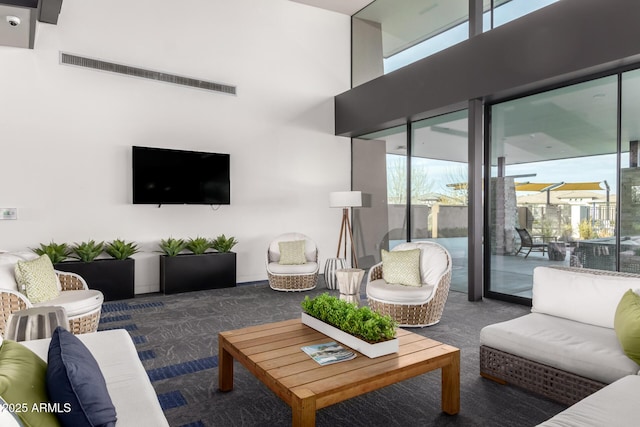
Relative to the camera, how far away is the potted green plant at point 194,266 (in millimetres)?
5598

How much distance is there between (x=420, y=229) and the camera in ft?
20.6

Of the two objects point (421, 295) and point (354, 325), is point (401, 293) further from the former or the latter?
point (354, 325)

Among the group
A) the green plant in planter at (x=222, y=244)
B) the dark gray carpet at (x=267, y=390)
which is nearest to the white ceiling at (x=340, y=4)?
the green plant in planter at (x=222, y=244)

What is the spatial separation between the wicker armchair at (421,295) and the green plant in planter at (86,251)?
140 inches

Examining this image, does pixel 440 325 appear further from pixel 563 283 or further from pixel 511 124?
pixel 511 124

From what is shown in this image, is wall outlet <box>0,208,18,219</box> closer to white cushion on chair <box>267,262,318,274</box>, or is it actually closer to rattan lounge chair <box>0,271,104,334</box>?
rattan lounge chair <box>0,271,104,334</box>

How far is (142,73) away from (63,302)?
12.1ft

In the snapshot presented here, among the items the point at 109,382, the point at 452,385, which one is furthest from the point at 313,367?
the point at 109,382

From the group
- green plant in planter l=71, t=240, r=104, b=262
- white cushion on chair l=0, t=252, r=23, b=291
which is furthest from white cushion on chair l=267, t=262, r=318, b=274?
white cushion on chair l=0, t=252, r=23, b=291

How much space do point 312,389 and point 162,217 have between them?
4728 mm

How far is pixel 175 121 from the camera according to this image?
598 cm

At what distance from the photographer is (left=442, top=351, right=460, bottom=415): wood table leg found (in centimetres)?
228

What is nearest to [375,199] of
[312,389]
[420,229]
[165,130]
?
[420,229]

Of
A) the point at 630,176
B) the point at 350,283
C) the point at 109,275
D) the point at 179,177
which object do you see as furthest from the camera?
the point at 179,177
